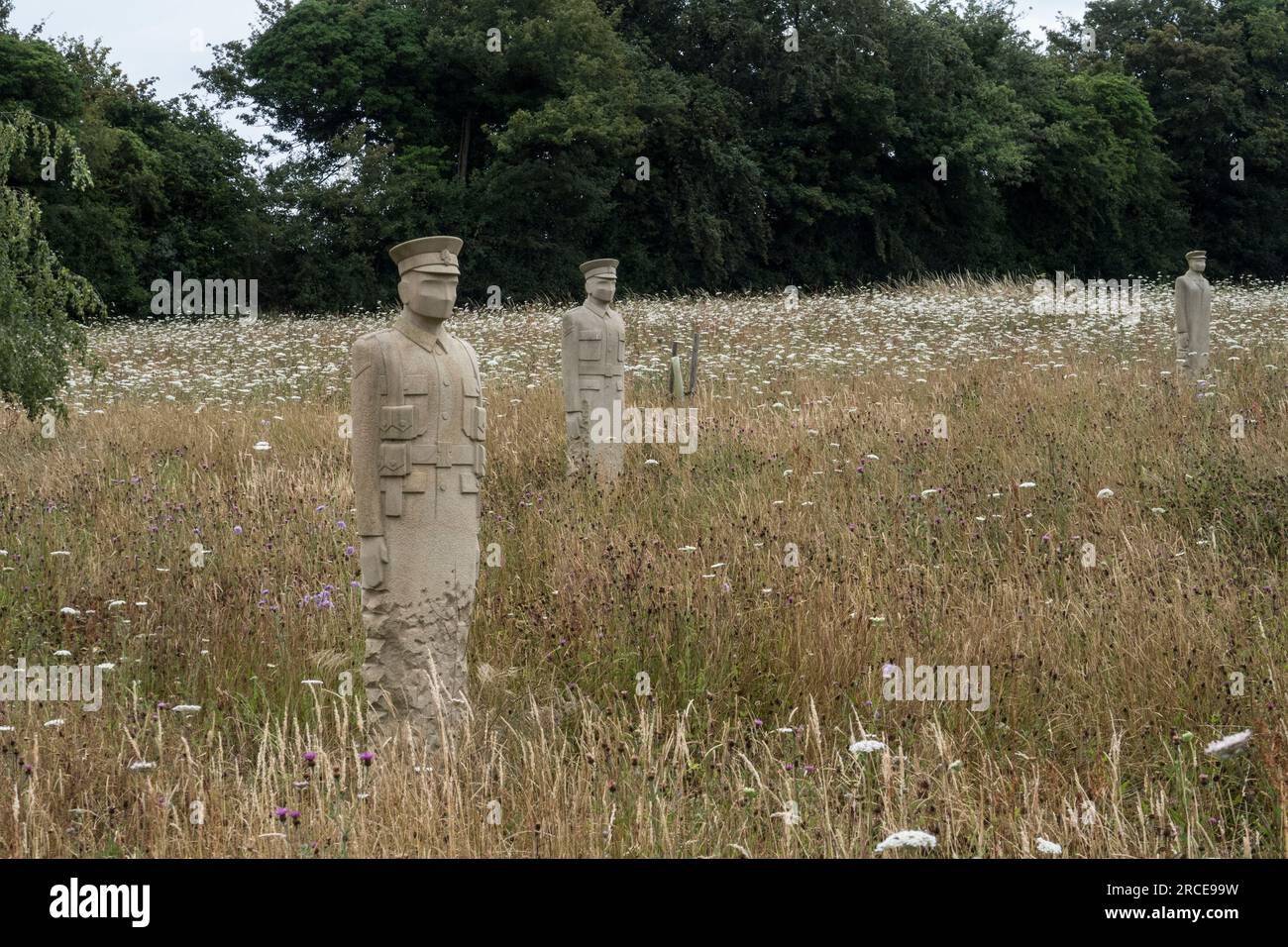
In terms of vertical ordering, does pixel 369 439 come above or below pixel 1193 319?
below

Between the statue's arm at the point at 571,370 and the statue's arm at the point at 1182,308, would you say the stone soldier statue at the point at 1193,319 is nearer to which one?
the statue's arm at the point at 1182,308

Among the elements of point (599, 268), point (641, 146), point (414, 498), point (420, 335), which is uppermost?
point (641, 146)

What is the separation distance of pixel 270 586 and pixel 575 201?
27683 mm

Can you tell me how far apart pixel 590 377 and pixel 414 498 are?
5329 millimetres

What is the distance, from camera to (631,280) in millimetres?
35562

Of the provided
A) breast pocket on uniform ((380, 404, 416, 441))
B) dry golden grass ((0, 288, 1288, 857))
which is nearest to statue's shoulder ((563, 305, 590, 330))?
dry golden grass ((0, 288, 1288, 857))

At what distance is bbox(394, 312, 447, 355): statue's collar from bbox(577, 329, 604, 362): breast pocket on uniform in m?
5.07

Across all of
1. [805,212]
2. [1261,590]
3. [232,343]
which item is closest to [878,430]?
[1261,590]

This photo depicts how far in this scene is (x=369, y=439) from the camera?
527 cm

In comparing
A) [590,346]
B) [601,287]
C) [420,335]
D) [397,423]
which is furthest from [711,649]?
[601,287]

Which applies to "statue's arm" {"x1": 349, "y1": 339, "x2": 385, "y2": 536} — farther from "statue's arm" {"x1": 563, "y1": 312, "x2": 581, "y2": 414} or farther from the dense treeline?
the dense treeline

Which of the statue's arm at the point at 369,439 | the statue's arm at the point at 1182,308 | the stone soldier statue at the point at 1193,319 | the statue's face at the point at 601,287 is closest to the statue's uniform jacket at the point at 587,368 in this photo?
the statue's face at the point at 601,287

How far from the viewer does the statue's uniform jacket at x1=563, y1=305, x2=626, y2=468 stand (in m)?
10.4

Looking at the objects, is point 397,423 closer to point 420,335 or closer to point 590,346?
point 420,335
